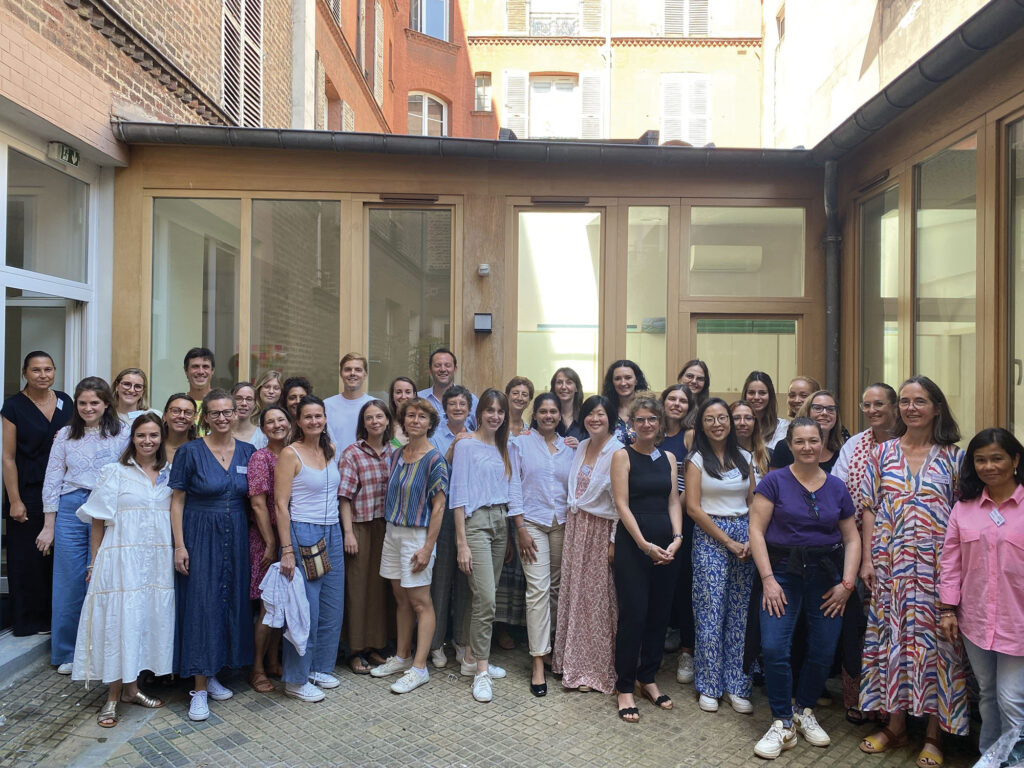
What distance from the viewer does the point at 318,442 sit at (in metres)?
4.45

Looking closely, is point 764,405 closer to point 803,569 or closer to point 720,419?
point 720,419

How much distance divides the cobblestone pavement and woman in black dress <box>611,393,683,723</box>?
0.28m

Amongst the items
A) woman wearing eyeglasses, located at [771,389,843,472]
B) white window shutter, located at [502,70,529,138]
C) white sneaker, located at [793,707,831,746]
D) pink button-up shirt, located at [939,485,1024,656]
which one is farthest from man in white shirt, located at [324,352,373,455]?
white window shutter, located at [502,70,529,138]

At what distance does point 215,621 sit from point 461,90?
20.4 metres

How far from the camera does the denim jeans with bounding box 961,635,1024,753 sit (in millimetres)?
3352

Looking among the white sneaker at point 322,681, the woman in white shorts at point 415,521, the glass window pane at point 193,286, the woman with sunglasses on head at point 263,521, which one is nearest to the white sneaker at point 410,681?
the woman in white shorts at point 415,521

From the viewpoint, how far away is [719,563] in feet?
14.0

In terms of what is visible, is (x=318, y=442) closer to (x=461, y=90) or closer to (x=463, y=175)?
(x=463, y=175)

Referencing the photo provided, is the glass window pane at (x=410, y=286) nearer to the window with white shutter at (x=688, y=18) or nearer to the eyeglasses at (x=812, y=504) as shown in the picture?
the eyeglasses at (x=812, y=504)

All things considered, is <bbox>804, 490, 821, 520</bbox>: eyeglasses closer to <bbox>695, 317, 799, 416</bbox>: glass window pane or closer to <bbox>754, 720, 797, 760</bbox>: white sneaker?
<bbox>754, 720, 797, 760</bbox>: white sneaker

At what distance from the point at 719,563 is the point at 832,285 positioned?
3.61m

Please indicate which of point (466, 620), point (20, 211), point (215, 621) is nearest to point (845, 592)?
point (466, 620)

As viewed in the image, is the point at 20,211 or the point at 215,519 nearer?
the point at 215,519

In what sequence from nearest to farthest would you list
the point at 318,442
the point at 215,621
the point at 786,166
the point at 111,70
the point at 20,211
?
1. the point at 215,621
2. the point at 318,442
3. the point at 20,211
4. the point at 111,70
5. the point at 786,166
